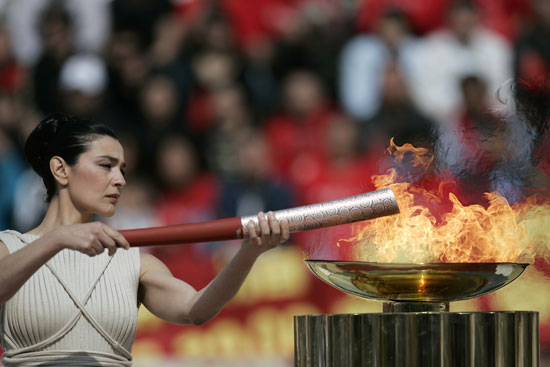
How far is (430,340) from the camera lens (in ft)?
5.37

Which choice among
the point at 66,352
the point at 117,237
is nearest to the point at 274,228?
the point at 117,237

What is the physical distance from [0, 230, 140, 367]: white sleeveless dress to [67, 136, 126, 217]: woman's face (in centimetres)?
13

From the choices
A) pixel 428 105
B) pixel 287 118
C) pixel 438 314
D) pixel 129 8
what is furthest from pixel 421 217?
pixel 129 8

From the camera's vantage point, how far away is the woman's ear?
191 cm

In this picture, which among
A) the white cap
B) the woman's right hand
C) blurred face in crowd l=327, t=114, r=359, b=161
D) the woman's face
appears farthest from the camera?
the white cap

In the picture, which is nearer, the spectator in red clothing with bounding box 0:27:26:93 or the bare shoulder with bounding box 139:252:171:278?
the bare shoulder with bounding box 139:252:171:278

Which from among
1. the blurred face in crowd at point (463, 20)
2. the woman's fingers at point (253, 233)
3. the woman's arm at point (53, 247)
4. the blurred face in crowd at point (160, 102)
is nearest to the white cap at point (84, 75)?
the blurred face in crowd at point (160, 102)

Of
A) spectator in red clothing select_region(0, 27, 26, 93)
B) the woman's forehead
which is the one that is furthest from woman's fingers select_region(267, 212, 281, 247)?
spectator in red clothing select_region(0, 27, 26, 93)

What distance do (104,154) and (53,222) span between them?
0.64 ft

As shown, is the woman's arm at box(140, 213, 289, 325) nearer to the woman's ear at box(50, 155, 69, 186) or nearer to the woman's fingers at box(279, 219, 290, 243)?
the woman's fingers at box(279, 219, 290, 243)

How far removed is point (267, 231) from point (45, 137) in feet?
2.10

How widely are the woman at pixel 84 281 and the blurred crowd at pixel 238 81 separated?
188 cm

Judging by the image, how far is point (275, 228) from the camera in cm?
162

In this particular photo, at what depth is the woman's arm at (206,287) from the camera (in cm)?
163
